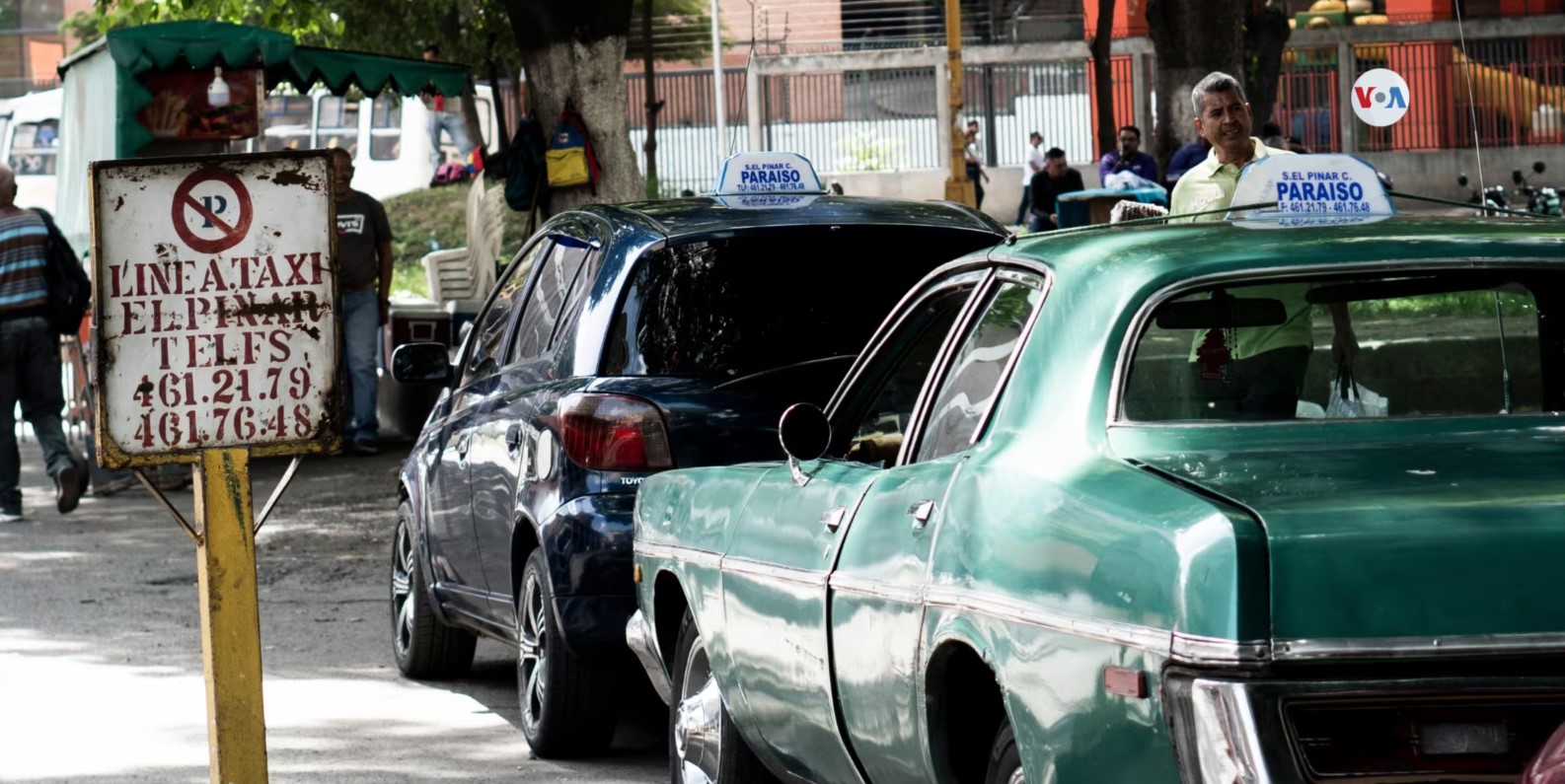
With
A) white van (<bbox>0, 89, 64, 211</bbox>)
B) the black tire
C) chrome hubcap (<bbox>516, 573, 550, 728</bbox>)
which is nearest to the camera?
the black tire

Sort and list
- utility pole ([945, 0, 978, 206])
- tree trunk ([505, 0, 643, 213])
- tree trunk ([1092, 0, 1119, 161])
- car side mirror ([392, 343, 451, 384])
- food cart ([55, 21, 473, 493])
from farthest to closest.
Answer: tree trunk ([1092, 0, 1119, 161]) → utility pole ([945, 0, 978, 206]) → food cart ([55, 21, 473, 493]) → tree trunk ([505, 0, 643, 213]) → car side mirror ([392, 343, 451, 384])

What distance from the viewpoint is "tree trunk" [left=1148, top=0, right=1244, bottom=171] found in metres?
18.6

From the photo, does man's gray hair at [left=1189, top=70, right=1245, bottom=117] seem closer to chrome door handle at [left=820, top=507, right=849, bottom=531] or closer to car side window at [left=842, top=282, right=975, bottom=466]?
car side window at [left=842, top=282, right=975, bottom=466]

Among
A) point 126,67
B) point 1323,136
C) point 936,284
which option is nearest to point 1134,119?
point 1323,136

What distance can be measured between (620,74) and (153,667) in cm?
671

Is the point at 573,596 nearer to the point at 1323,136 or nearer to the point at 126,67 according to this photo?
the point at 126,67

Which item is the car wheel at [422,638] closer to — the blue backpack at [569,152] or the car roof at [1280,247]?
the car roof at [1280,247]

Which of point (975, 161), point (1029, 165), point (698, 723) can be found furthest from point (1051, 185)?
point (698, 723)

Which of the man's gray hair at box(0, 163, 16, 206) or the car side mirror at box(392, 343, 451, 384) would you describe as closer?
the car side mirror at box(392, 343, 451, 384)

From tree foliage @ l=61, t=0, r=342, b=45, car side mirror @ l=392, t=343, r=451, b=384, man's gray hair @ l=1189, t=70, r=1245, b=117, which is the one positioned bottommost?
car side mirror @ l=392, t=343, r=451, b=384

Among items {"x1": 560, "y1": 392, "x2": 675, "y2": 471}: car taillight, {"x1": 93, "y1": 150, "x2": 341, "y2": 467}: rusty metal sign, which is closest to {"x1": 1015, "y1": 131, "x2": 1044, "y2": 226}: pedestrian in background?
{"x1": 560, "y1": 392, "x2": 675, "y2": 471}: car taillight

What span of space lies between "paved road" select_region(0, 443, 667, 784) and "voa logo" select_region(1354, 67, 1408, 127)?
152 inches

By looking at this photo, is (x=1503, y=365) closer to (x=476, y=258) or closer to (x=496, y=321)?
(x=496, y=321)

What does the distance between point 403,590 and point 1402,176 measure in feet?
105
